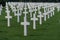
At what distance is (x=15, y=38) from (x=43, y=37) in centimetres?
123

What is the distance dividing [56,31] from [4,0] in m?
28.2

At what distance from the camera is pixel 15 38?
12086 mm

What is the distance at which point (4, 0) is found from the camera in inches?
1639

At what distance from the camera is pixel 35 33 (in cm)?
1341

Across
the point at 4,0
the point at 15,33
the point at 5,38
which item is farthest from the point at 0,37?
the point at 4,0

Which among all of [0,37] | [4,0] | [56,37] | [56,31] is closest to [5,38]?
[0,37]

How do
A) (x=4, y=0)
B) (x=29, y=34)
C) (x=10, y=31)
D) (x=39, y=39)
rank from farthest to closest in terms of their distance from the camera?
(x=4, y=0) < (x=10, y=31) < (x=29, y=34) < (x=39, y=39)

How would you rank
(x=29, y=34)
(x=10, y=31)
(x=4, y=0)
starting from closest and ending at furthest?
(x=29, y=34)
(x=10, y=31)
(x=4, y=0)

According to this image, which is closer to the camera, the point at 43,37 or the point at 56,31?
the point at 43,37

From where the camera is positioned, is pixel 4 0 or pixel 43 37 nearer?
pixel 43 37

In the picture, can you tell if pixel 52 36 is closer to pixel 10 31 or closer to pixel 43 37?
pixel 43 37

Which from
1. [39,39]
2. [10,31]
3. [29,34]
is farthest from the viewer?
[10,31]

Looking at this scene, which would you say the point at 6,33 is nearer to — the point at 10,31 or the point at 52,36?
the point at 10,31

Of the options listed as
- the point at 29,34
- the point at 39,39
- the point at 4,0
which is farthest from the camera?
the point at 4,0
